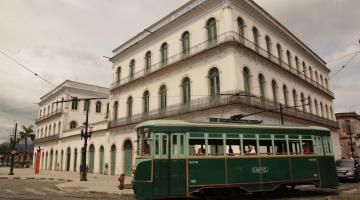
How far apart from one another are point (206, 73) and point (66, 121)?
98.7ft

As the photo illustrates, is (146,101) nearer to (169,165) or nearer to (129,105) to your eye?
(129,105)

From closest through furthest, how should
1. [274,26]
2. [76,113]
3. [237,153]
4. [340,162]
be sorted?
1. [237,153]
2. [340,162]
3. [274,26]
4. [76,113]

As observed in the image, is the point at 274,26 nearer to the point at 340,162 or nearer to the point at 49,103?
the point at 340,162

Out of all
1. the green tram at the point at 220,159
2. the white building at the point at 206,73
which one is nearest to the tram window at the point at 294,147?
the green tram at the point at 220,159

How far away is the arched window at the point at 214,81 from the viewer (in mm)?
21728

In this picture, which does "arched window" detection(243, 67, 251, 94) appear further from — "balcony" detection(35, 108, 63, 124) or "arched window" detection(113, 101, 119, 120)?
"balcony" detection(35, 108, 63, 124)

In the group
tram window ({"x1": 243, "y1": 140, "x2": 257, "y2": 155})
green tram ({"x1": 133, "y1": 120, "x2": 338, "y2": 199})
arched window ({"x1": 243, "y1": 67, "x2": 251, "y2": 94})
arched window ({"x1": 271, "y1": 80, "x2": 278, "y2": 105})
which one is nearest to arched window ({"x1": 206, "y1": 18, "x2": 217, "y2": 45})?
arched window ({"x1": 243, "y1": 67, "x2": 251, "y2": 94})

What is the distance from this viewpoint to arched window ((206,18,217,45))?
894 inches

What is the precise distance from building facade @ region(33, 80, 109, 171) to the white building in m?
8.54

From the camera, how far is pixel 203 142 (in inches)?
457

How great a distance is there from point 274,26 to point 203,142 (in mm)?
20016

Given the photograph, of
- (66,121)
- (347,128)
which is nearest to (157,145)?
(66,121)

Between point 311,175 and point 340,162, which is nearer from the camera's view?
point 311,175

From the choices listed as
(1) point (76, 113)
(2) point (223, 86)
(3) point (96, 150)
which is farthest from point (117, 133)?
(1) point (76, 113)
